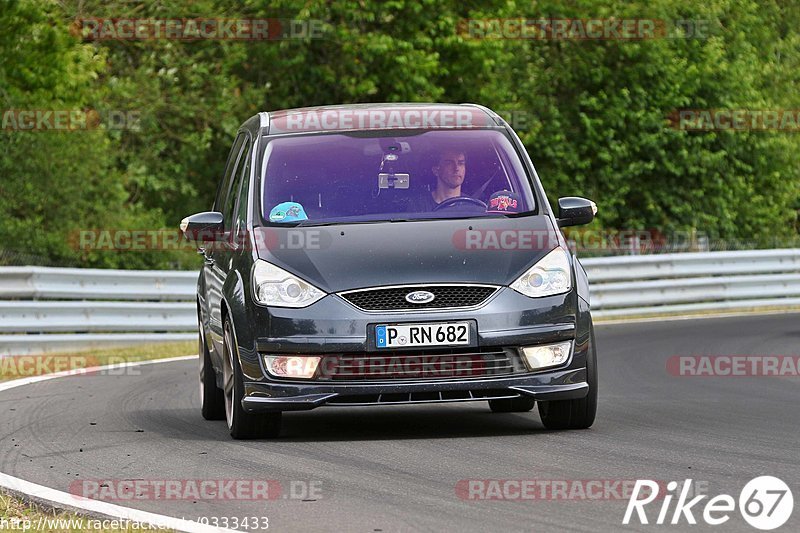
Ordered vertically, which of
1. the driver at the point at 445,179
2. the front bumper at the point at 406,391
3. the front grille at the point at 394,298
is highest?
the driver at the point at 445,179

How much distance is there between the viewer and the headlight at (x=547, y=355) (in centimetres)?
901

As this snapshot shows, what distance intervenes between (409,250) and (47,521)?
9.64 feet

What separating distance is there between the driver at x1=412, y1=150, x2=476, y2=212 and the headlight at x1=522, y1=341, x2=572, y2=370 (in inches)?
43.8

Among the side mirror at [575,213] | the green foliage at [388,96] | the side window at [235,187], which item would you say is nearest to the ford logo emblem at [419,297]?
the side mirror at [575,213]

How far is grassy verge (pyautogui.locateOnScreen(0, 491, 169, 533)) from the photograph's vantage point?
641 centimetres

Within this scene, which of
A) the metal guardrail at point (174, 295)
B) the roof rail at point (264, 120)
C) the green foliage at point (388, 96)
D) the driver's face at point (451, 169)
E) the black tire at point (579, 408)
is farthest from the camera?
the green foliage at point (388, 96)

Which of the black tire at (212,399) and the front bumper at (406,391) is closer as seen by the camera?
the front bumper at (406,391)

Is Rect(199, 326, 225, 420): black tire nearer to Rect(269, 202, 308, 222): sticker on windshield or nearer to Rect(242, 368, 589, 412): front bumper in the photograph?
Rect(269, 202, 308, 222): sticker on windshield

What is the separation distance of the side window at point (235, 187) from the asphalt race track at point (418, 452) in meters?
1.29

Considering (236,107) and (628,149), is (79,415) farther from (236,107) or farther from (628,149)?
(628,149)

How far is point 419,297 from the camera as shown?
884cm

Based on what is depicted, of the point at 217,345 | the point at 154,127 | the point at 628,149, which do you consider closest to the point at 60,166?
the point at 154,127

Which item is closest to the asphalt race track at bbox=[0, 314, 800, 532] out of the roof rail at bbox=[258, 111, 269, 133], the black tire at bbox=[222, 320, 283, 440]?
the black tire at bbox=[222, 320, 283, 440]

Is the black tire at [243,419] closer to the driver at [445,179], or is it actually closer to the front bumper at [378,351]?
the front bumper at [378,351]
